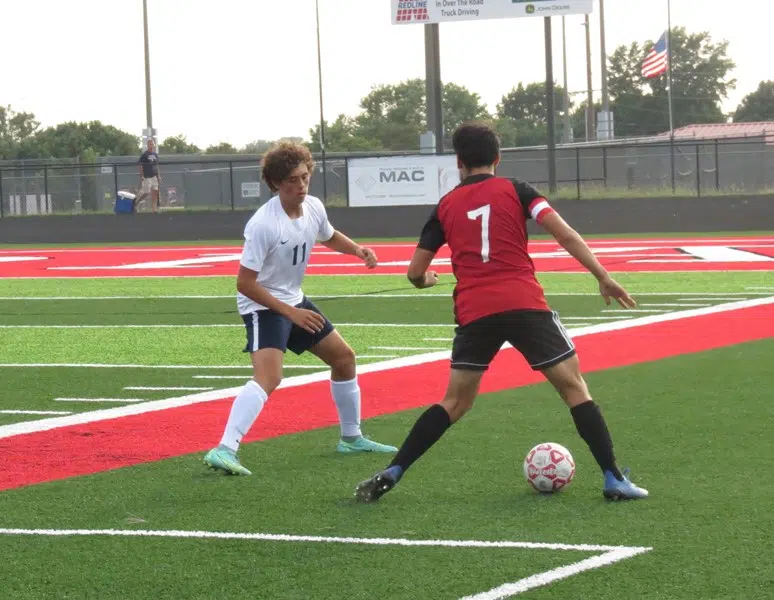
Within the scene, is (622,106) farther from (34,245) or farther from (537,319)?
(537,319)

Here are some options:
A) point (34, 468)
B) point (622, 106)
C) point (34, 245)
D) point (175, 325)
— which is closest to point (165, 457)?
point (34, 468)

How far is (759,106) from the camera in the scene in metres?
115

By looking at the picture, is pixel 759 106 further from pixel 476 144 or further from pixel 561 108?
pixel 476 144

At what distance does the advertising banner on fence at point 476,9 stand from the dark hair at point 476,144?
34036 mm

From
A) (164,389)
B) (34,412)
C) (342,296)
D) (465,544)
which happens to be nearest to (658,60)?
(342,296)

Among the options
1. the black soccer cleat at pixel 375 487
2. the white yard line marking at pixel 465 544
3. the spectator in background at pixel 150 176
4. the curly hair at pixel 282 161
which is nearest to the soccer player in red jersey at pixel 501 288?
the black soccer cleat at pixel 375 487

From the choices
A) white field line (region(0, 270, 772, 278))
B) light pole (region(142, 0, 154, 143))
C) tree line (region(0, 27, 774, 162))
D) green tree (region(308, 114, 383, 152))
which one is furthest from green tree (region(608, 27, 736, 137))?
white field line (region(0, 270, 772, 278))

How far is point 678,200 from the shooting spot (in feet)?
111

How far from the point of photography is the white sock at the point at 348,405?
8086 millimetres

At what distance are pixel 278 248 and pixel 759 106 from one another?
113256mm

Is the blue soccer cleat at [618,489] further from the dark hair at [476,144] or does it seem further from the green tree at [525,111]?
the green tree at [525,111]

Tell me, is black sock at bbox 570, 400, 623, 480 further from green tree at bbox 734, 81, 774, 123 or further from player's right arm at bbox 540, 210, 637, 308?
green tree at bbox 734, 81, 774, 123

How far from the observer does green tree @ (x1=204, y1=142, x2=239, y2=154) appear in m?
87.3

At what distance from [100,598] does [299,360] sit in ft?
24.9
